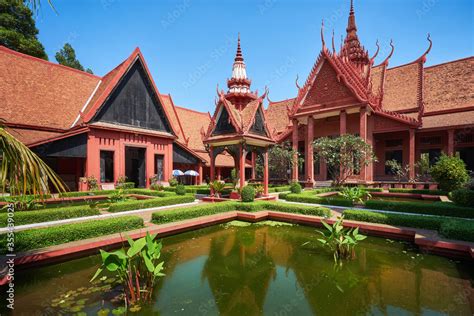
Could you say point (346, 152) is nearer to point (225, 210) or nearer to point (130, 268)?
point (225, 210)

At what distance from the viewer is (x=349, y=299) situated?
4211mm

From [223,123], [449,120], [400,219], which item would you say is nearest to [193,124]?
[223,123]

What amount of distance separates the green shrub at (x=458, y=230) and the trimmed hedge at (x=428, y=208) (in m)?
3.05

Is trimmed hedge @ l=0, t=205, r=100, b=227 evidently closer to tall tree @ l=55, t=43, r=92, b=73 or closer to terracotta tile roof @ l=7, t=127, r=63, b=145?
terracotta tile roof @ l=7, t=127, r=63, b=145

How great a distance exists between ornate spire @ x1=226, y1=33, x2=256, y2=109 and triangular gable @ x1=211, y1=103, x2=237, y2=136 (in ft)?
13.4

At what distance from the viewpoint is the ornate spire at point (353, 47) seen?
1028 inches

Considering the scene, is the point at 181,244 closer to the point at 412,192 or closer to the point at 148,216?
the point at 148,216

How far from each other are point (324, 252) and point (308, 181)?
664 inches

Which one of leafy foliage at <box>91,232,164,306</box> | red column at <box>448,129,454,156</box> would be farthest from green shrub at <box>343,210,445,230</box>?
red column at <box>448,129,454,156</box>

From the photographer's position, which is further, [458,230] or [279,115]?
[279,115]

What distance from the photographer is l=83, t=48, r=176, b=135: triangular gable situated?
1736cm

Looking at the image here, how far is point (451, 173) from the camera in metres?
13.3

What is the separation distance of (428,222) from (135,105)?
19.0 metres

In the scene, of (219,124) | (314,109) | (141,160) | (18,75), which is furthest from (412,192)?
(18,75)
